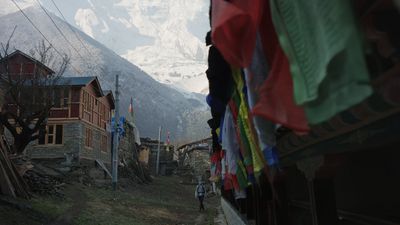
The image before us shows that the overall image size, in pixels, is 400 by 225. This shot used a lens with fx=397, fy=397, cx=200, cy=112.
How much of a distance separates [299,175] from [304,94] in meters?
4.81

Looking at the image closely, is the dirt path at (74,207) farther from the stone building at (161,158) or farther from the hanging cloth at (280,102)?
the stone building at (161,158)

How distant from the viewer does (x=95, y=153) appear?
1305 inches

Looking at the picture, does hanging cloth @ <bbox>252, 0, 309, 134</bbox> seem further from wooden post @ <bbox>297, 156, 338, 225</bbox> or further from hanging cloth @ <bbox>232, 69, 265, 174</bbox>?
wooden post @ <bbox>297, 156, 338, 225</bbox>

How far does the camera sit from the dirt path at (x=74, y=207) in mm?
14253

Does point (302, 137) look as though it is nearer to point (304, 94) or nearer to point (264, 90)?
point (264, 90)

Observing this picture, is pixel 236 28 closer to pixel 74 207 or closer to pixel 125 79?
pixel 74 207

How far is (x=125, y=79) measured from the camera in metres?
120

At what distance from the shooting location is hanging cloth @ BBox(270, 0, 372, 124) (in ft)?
4.52

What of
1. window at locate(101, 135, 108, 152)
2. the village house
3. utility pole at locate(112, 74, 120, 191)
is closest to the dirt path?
utility pole at locate(112, 74, 120, 191)

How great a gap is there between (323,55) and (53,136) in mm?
30814

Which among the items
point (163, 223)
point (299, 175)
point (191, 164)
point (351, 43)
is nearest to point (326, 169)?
point (299, 175)

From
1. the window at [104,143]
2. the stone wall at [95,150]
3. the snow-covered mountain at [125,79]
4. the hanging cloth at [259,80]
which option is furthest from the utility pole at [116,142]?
the snow-covered mountain at [125,79]

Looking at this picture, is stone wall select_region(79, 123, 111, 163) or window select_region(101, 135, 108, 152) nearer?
stone wall select_region(79, 123, 111, 163)

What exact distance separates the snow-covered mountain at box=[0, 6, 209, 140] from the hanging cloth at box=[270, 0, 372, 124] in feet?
323
